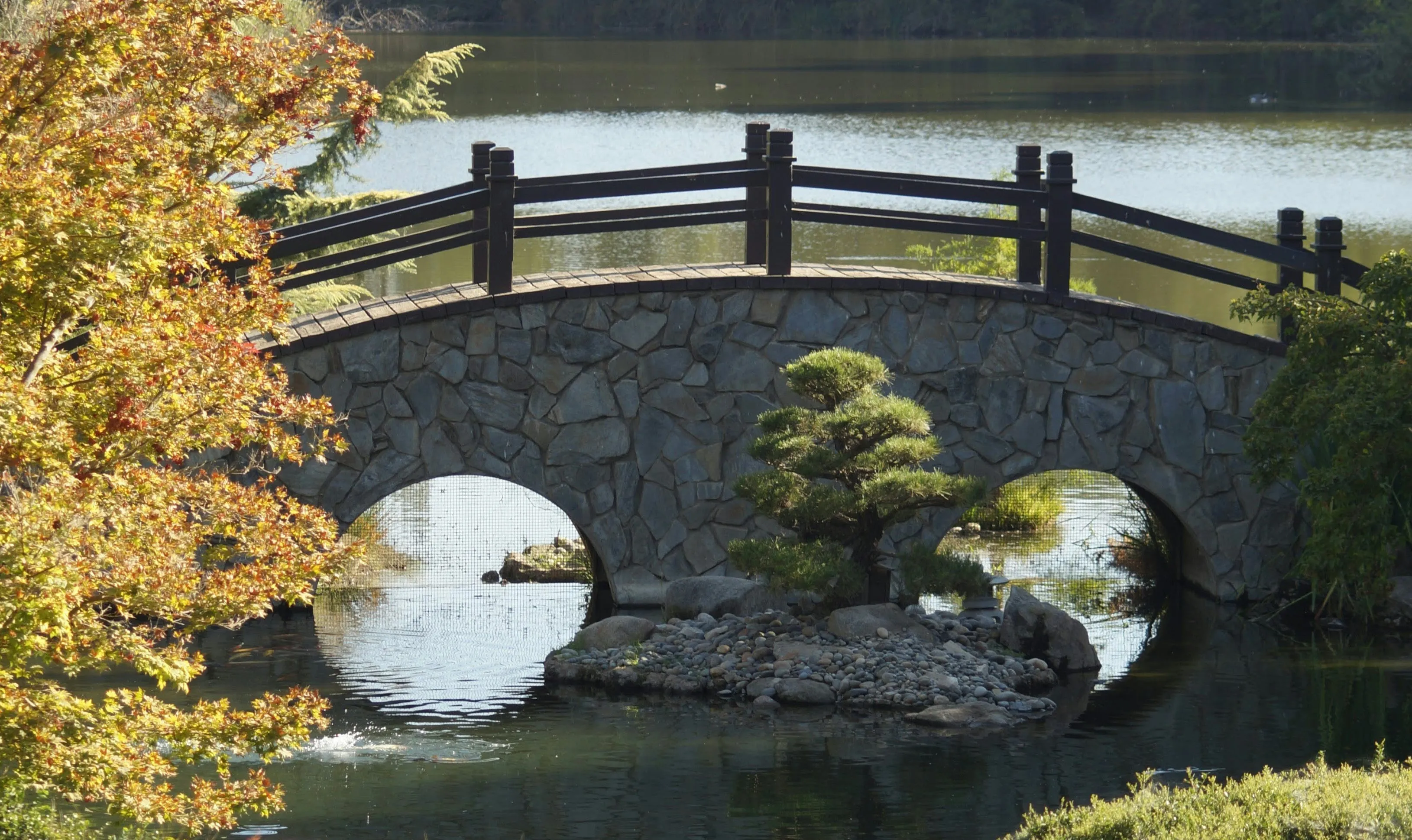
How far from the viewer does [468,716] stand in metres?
8.80

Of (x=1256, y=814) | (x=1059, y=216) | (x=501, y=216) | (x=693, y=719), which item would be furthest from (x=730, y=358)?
(x=1256, y=814)

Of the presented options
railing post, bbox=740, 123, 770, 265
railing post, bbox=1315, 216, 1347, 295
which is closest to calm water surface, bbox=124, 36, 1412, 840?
railing post, bbox=1315, 216, 1347, 295

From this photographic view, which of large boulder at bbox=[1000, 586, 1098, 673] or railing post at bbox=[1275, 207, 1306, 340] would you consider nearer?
large boulder at bbox=[1000, 586, 1098, 673]

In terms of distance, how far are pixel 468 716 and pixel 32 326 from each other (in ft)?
13.2

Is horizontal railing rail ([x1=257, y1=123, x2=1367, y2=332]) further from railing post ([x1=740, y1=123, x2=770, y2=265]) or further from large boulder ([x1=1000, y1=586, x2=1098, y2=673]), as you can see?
large boulder ([x1=1000, y1=586, x2=1098, y2=673])

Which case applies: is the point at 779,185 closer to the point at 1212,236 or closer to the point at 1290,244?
the point at 1212,236

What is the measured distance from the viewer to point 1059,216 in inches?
433

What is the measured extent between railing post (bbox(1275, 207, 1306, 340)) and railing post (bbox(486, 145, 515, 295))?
505 cm

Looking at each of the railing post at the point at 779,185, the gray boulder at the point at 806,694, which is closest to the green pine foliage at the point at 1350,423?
the railing post at the point at 779,185

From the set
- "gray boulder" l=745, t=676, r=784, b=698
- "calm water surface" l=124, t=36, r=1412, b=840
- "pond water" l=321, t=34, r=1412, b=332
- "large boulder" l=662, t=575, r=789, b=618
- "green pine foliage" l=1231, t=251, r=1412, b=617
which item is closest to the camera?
"calm water surface" l=124, t=36, r=1412, b=840

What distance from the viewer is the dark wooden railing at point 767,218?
10.5 m

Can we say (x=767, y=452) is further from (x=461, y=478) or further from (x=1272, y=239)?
(x=1272, y=239)

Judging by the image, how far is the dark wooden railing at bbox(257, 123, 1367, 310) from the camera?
1049 cm

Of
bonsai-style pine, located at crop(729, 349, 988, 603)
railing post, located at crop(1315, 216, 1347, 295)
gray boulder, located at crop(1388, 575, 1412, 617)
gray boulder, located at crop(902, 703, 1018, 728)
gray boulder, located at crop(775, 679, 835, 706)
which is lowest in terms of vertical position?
gray boulder, located at crop(902, 703, 1018, 728)
